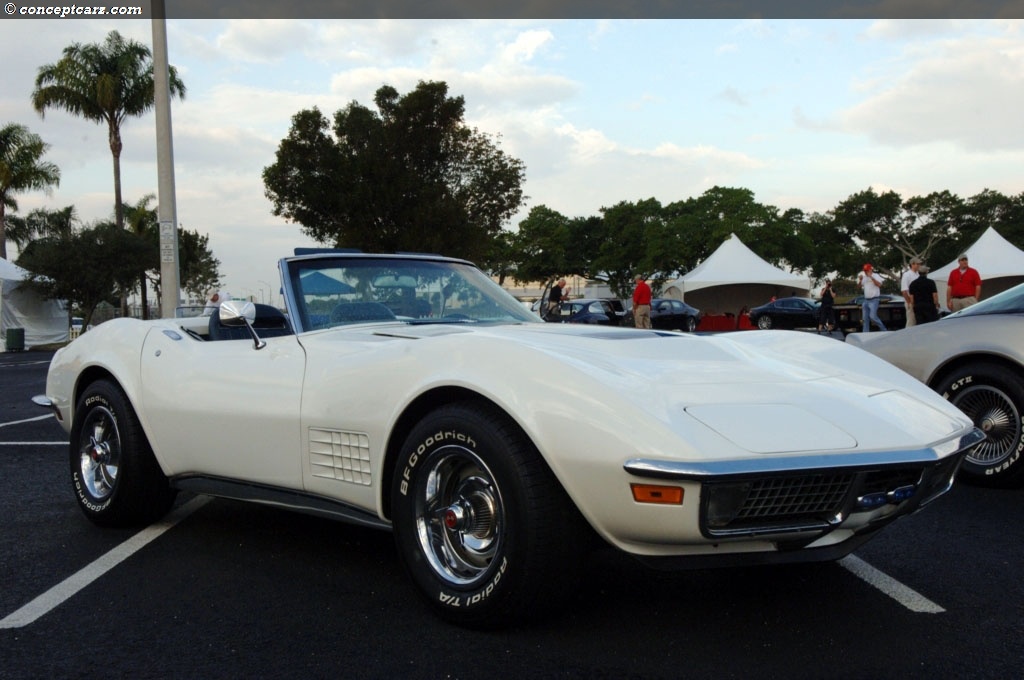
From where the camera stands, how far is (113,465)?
422cm

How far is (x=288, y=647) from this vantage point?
8.85ft

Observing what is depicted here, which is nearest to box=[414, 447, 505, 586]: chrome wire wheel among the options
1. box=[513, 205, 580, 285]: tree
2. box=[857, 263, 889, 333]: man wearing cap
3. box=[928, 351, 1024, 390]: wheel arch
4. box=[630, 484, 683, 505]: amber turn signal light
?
box=[630, 484, 683, 505]: amber turn signal light

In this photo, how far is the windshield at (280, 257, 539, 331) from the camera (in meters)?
3.80

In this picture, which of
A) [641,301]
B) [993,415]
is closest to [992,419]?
[993,415]

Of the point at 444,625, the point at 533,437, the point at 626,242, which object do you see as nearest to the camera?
the point at 533,437

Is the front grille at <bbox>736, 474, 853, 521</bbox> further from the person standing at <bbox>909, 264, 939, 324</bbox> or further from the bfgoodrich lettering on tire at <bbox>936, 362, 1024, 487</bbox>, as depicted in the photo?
the person standing at <bbox>909, 264, 939, 324</bbox>

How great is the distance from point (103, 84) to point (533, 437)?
129ft

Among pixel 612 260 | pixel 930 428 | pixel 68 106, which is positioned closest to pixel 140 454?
pixel 930 428

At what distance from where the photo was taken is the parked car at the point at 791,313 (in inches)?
1398

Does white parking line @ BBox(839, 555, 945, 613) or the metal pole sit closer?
white parking line @ BBox(839, 555, 945, 613)

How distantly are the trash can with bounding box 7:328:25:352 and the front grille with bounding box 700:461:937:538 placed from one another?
32.2 m

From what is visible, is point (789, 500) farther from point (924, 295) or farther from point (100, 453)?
point (924, 295)

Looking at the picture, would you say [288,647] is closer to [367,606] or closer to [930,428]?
[367,606]
